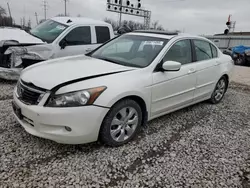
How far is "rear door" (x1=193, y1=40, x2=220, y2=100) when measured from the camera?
4262 mm

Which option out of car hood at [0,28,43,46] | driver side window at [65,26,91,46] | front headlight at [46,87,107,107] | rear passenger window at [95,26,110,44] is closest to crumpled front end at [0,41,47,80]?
car hood at [0,28,43,46]

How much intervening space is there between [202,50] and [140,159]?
8.74 feet

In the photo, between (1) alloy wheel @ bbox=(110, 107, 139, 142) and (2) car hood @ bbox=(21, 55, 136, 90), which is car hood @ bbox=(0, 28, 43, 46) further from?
(1) alloy wheel @ bbox=(110, 107, 139, 142)

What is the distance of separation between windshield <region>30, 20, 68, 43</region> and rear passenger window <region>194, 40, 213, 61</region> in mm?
3689

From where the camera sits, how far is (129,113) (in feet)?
10.2

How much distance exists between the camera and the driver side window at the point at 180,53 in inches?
145

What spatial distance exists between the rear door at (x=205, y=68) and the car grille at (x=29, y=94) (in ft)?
8.99

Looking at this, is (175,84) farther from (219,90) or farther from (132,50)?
(219,90)

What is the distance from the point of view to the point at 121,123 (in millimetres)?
3064

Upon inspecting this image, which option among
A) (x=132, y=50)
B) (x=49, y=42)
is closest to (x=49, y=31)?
(x=49, y=42)

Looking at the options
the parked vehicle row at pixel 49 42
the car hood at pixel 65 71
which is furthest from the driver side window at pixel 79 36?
the car hood at pixel 65 71

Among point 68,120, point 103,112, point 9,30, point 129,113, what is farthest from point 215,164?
point 9,30

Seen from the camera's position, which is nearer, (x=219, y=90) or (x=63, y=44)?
(x=219, y=90)

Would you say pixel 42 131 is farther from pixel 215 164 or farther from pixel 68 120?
pixel 215 164
